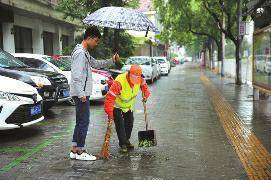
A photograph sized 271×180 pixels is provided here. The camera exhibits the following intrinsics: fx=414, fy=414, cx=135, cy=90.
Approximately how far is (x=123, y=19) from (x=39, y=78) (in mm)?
2671

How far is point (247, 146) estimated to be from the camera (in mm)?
7285

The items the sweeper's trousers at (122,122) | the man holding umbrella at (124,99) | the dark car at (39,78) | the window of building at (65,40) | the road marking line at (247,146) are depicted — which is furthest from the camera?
the window of building at (65,40)

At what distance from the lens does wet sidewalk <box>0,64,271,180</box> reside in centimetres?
565

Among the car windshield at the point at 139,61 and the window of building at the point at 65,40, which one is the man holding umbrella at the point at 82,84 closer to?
the car windshield at the point at 139,61

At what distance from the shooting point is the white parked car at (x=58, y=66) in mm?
12266

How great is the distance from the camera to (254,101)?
14.1m

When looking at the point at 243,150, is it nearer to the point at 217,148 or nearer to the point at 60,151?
the point at 217,148

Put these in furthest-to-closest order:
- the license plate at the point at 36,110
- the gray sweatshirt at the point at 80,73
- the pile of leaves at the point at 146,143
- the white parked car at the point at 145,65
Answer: the white parked car at the point at 145,65
the license plate at the point at 36,110
the pile of leaves at the point at 146,143
the gray sweatshirt at the point at 80,73

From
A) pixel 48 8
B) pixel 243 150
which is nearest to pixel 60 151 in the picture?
pixel 243 150

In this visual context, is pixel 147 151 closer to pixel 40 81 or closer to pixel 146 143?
pixel 146 143

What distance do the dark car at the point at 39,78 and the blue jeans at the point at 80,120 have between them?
10.2ft

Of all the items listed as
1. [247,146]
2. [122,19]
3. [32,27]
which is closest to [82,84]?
[122,19]

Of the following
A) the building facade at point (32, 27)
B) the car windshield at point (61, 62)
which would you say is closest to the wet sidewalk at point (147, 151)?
the car windshield at point (61, 62)

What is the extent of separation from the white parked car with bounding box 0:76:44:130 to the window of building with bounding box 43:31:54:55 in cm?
1838
